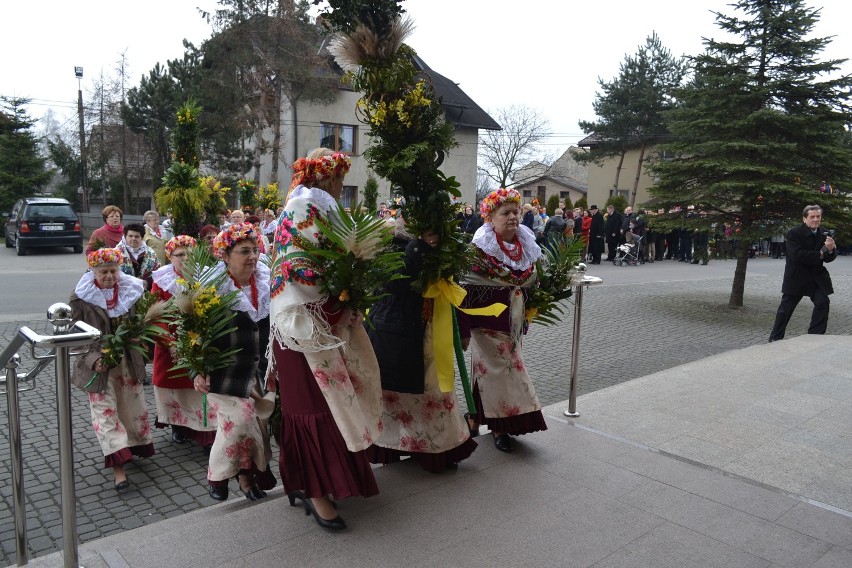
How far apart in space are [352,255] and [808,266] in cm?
813

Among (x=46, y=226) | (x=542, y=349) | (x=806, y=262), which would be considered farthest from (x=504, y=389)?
(x=46, y=226)

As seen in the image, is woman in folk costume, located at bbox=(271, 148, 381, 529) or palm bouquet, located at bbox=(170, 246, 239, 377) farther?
palm bouquet, located at bbox=(170, 246, 239, 377)

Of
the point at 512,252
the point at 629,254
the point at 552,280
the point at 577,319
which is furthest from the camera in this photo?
the point at 629,254

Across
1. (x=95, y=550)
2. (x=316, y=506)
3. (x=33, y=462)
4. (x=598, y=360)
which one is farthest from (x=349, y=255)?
(x=598, y=360)

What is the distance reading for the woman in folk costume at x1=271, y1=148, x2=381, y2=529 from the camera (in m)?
3.37

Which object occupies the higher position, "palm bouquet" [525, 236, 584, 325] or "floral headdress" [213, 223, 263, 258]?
"floral headdress" [213, 223, 263, 258]

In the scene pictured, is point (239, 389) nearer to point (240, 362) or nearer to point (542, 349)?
point (240, 362)

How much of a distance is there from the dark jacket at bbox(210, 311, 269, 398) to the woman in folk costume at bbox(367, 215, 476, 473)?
2.52 ft

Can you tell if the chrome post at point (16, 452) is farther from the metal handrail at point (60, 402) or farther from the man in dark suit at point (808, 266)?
the man in dark suit at point (808, 266)

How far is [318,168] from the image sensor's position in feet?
11.2

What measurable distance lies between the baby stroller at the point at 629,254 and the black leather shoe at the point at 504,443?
18.1m

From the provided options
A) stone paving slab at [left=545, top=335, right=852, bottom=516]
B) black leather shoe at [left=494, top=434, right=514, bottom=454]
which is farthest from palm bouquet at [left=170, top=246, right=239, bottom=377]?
stone paving slab at [left=545, top=335, right=852, bottom=516]

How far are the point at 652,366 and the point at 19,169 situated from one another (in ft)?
111

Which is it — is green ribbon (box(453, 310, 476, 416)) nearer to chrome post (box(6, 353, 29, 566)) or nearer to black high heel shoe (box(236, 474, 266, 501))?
black high heel shoe (box(236, 474, 266, 501))
